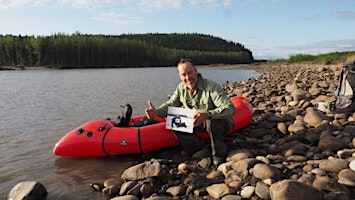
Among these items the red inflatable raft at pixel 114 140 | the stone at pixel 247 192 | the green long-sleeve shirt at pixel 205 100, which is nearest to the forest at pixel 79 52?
the red inflatable raft at pixel 114 140

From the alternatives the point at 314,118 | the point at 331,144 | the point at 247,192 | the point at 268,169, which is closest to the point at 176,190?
the point at 247,192

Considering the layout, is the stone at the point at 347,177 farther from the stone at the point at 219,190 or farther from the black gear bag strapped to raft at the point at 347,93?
the black gear bag strapped to raft at the point at 347,93

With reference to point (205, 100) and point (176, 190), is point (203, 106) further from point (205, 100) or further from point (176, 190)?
point (176, 190)

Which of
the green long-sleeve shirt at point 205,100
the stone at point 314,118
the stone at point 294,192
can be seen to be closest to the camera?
the stone at point 294,192

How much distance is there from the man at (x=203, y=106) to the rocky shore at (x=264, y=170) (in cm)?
25

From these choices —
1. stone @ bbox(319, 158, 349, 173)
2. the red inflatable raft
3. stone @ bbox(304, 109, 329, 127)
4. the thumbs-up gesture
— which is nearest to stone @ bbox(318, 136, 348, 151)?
stone @ bbox(319, 158, 349, 173)

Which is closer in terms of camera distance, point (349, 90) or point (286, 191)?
point (286, 191)

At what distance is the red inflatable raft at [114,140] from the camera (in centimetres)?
520

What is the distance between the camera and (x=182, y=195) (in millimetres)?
3740

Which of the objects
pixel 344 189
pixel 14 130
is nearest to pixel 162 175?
pixel 344 189

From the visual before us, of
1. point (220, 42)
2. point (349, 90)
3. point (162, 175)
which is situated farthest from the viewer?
point (220, 42)

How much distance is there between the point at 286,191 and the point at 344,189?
0.62 meters

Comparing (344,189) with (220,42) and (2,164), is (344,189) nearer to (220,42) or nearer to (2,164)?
(2,164)

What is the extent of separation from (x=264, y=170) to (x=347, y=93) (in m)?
3.27
